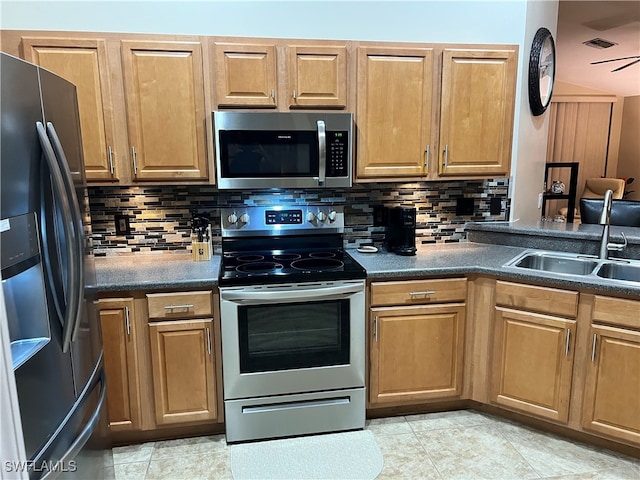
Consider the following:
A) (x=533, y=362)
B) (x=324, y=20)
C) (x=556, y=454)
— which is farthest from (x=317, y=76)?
(x=556, y=454)

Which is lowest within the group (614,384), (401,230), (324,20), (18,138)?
(614,384)

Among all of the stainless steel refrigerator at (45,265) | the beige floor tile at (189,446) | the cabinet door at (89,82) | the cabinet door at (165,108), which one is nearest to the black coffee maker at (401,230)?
the cabinet door at (165,108)

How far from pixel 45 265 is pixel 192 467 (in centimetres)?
131

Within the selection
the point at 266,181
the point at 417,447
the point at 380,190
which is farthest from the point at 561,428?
the point at 266,181

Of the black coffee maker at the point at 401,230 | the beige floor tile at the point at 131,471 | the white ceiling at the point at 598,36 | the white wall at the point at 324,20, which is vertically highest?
the white ceiling at the point at 598,36

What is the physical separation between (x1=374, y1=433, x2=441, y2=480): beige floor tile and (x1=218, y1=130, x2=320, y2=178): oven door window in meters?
1.46

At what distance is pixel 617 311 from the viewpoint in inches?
76.4

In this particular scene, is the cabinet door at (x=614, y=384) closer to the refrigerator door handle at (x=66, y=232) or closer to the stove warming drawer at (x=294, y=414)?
the stove warming drawer at (x=294, y=414)

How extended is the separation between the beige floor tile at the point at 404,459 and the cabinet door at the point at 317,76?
5.92 ft

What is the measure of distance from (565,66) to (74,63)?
22.1ft

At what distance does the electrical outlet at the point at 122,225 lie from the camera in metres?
2.50

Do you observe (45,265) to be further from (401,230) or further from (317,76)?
(401,230)

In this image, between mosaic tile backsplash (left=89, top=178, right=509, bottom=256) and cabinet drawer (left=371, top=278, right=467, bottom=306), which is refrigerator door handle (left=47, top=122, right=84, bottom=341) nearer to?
mosaic tile backsplash (left=89, top=178, right=509, bottom=256)

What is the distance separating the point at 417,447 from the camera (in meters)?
2.19
